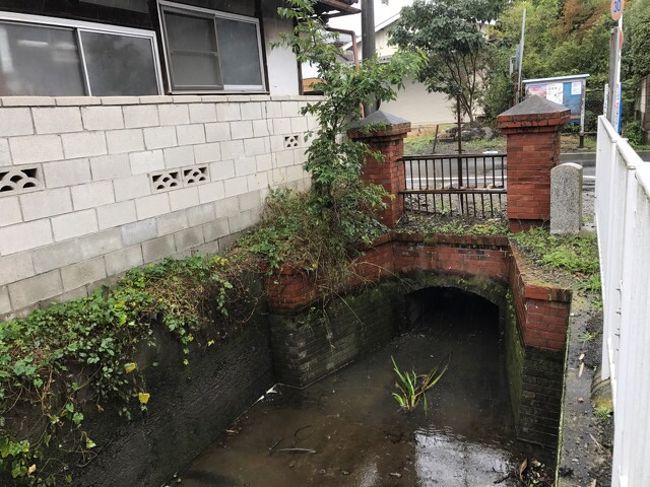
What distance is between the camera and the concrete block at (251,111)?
6098 mm

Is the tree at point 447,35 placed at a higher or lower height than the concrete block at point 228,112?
higher

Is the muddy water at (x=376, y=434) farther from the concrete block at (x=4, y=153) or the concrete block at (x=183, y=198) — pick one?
the concrete block at (x=4, y=153)

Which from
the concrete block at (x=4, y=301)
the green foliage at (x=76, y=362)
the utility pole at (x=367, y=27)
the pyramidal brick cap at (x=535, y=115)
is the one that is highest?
the utility pole at (x=367, y=27)

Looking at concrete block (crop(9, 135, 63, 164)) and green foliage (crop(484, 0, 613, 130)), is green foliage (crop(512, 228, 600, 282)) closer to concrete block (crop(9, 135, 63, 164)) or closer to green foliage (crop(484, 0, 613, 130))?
concrete block (crop(9, 135, 63, 164))

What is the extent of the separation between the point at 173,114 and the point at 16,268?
7.16 feet

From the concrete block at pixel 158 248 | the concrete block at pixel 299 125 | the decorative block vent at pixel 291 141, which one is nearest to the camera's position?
the concrete block at pixel 158 248

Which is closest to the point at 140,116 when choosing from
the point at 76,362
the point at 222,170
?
the point at 222,170

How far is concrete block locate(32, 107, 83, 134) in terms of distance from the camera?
3.97 metres

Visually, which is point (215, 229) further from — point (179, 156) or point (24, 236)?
point (24, 236)

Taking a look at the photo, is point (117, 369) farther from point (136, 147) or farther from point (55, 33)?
point (55, 33)

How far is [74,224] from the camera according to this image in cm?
430

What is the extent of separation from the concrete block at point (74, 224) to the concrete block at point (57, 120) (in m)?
0.71

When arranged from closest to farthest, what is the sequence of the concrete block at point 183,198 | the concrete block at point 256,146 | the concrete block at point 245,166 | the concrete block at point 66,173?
the concrete block at point 66,173, the concrete block at point 183,198, the concrete block at point 245,166, the concrete block at point 256,146

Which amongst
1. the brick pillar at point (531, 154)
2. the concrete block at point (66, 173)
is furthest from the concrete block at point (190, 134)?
the brick pillar at point (531, 154)
